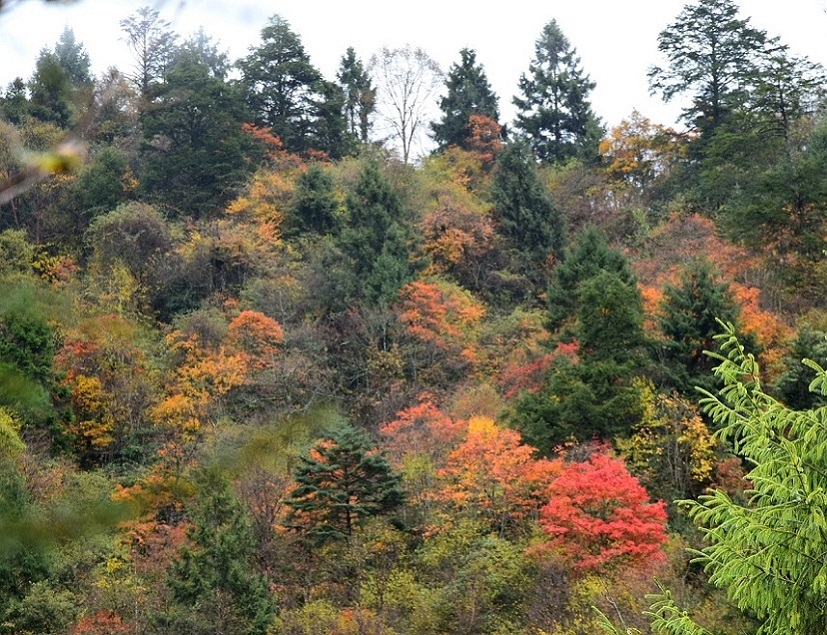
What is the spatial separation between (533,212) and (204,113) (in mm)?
9457

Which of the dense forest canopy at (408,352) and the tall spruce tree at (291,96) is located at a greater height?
the tall spruce tree at (291,96)

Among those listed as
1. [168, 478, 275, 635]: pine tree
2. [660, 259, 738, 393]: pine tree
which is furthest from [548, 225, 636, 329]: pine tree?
[168, 478, 275, 635]: pine tree

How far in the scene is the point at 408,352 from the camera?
21547mm

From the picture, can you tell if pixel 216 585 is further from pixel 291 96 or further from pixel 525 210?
pixel 291 96

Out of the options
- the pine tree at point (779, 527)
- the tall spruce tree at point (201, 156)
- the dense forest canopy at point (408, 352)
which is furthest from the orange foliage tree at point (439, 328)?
the pine tree at point (779, 527)

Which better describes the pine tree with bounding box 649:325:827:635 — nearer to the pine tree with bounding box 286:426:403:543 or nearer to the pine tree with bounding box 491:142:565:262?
the pine tree with bounding box 286:426:403:543

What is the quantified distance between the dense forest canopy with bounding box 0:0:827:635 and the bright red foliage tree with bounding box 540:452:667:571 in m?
0.05

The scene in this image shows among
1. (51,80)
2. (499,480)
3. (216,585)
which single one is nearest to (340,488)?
(499,480)

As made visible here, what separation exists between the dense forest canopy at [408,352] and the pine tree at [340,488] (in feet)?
0.16

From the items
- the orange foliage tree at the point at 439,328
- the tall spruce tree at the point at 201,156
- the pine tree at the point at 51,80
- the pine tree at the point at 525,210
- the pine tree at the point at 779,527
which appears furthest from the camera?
the tall spruce tree at the point at 201,156

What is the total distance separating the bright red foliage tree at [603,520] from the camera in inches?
489

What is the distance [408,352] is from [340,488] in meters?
6.97

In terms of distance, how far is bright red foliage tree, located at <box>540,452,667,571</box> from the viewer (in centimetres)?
1243

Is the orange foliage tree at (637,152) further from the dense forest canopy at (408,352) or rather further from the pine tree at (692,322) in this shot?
the pine tree at (692,322)
